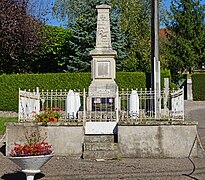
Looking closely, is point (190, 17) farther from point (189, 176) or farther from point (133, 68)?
point (189, 176)

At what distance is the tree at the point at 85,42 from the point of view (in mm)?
25547

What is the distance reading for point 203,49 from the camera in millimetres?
36719

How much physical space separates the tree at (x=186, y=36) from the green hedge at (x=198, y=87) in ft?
15.9

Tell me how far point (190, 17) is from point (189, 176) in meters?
31.7

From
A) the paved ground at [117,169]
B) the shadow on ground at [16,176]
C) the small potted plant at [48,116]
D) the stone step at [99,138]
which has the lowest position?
the shadow on ground at [16,176]

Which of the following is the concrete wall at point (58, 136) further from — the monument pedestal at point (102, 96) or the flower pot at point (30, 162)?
the flower pot at point (30, 162)

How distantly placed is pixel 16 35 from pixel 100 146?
51.8 ft

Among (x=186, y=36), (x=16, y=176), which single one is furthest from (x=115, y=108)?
(x=186, y=36)

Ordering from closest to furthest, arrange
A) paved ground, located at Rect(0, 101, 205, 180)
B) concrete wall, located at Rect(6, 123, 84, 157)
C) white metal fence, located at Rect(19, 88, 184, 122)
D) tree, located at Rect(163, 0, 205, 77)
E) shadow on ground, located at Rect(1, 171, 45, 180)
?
shadow on ground, located at Rect(1, 171, 45, 180) → paved ground, located at Rect(0, 101, 205, 180) → concrete wall, located at Rect(6, 123, 84, 157) → white metal fence, located at Rect(19, 88, 184, 122) → tree, located at Rect(163, 0, 205, 77)

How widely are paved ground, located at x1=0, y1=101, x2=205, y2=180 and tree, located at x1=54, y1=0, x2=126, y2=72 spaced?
55.3 feet

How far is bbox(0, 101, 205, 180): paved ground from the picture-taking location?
6.98 m

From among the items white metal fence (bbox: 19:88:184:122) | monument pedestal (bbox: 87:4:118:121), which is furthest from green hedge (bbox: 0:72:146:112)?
white metal fence (bbox: 19:88:184:122)

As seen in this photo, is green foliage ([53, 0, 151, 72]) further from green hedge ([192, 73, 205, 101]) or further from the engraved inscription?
the engraved inscription

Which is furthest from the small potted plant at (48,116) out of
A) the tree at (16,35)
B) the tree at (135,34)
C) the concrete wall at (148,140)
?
the tree at (135,34)
